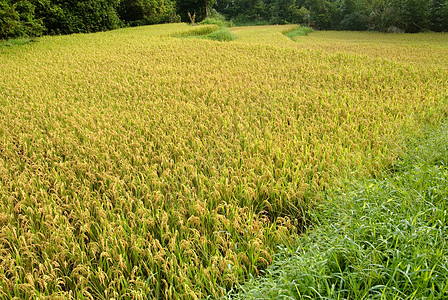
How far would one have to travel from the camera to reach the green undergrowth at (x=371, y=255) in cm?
153

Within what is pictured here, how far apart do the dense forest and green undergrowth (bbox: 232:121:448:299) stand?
15463 millimetres

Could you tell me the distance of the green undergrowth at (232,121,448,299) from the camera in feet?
5.02

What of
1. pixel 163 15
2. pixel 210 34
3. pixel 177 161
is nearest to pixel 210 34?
pixel 210 34

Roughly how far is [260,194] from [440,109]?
3.78m

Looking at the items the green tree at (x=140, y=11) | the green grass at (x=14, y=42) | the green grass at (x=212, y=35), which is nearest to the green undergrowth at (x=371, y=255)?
the green grass at (x=14, y=42)

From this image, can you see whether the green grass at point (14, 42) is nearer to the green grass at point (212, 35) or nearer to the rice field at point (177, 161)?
the rice field at point (177, 161)

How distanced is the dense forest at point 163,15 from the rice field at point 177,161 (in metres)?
9.20

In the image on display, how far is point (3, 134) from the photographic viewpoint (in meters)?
4.23

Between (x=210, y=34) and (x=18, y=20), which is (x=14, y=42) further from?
(x=210, y=34)

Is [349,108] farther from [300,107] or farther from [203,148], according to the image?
[203,148]

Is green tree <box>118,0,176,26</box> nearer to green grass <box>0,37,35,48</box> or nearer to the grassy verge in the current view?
the grassy verge

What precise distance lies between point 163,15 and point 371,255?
31.6 metres

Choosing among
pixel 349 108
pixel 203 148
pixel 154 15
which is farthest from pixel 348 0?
pixel 203 148

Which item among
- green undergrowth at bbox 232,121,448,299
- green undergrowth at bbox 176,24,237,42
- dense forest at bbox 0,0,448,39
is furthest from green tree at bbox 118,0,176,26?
green undergrowth at bbox 232,121,448,299
